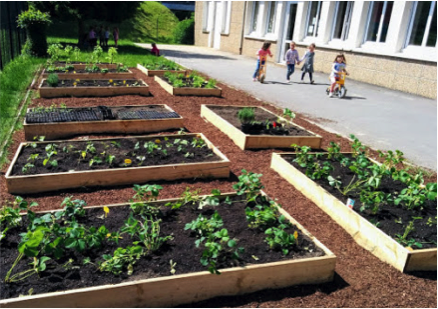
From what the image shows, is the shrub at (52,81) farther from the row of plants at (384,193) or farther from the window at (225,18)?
the window at (225,18)

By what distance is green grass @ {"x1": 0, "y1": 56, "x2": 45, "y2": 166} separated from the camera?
23.5 feet

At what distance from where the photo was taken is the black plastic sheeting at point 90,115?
22.3 ft

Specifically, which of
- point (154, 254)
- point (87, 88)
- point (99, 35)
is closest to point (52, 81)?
point (87, 88)

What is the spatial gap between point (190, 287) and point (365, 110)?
9017mm

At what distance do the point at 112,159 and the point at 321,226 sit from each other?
2790mm

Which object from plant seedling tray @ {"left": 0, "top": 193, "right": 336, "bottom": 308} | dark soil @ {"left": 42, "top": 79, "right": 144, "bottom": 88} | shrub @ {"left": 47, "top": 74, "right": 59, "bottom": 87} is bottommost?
plant seedling tray @ {"left": 0, "top": 193, "right": 336, "bottom": 308}

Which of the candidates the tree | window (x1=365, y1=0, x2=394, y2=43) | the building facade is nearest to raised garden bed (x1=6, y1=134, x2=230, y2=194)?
the building facade

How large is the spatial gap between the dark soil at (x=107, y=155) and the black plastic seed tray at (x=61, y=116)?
49.5 inches

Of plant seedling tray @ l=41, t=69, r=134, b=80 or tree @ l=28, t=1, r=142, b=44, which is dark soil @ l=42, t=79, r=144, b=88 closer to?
plant seedling tray @ l=41, t=69, r=134, b=80

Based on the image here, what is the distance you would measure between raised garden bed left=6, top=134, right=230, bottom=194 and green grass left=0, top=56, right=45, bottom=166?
871 millimetres

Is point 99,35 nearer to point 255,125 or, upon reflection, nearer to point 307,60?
point 307,60

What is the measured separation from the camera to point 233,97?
10984 mm

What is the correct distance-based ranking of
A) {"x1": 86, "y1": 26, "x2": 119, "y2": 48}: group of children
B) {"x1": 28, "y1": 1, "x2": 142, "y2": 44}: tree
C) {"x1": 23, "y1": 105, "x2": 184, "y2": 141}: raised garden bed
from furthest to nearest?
{"x1": 86, "y1": 26, "x2": 119, "y2": 48}: group of children < {"x1": 28, "y1": 1, "x2": 142, "y2": 44}: tree < {"x1": 23, "y1": 105, "x2": 184, "y2": 141}: raised garden bed

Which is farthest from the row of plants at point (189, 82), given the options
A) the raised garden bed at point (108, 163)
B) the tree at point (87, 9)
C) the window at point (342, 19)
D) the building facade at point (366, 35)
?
the tree at point (87, 9)
